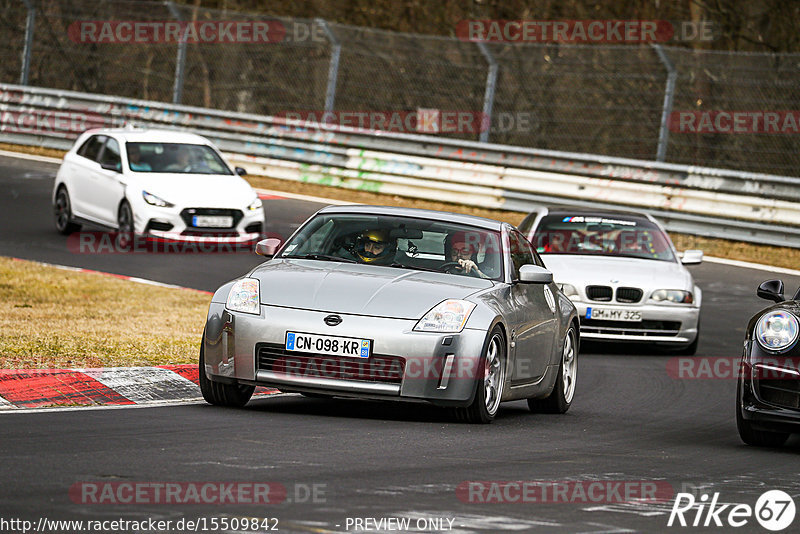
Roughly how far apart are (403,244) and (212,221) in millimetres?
9919

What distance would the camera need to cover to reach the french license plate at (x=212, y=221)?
19.4m

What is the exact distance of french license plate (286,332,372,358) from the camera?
8.70 metres

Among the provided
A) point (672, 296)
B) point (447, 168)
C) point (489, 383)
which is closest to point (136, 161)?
point (447, 168)

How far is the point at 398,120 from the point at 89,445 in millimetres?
23616

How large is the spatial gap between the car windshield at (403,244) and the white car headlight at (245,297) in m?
0.77

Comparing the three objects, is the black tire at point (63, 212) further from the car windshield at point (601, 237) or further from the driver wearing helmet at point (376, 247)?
the driver wearing helmet at point (376, 247)

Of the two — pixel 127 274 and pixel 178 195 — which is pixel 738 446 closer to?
pixel 127 274

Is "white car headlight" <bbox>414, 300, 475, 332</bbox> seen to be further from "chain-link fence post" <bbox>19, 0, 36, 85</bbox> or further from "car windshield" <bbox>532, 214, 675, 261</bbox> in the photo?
"chain-link fence post" <bbox>19, 0, 36, 85</bbox>

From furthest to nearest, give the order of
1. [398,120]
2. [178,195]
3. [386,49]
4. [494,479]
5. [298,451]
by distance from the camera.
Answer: [398,120] → [386,49] → [178,195] → [298,451] → [494,479]

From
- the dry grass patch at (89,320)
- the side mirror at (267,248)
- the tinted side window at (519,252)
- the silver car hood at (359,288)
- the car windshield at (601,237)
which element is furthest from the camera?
the car windshield at (601,237)

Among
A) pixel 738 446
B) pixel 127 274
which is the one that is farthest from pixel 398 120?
pixel 738 446

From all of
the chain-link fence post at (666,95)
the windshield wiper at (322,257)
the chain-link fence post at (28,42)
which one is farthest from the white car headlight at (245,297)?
the chain-link fence post at (28,42)

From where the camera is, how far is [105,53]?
→ 33.8 meters

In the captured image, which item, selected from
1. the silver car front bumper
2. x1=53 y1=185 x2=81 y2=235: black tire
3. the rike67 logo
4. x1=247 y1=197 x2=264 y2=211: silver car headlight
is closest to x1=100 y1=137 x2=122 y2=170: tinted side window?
x1=53 y1=185 x2=81 y2=235: black tire
